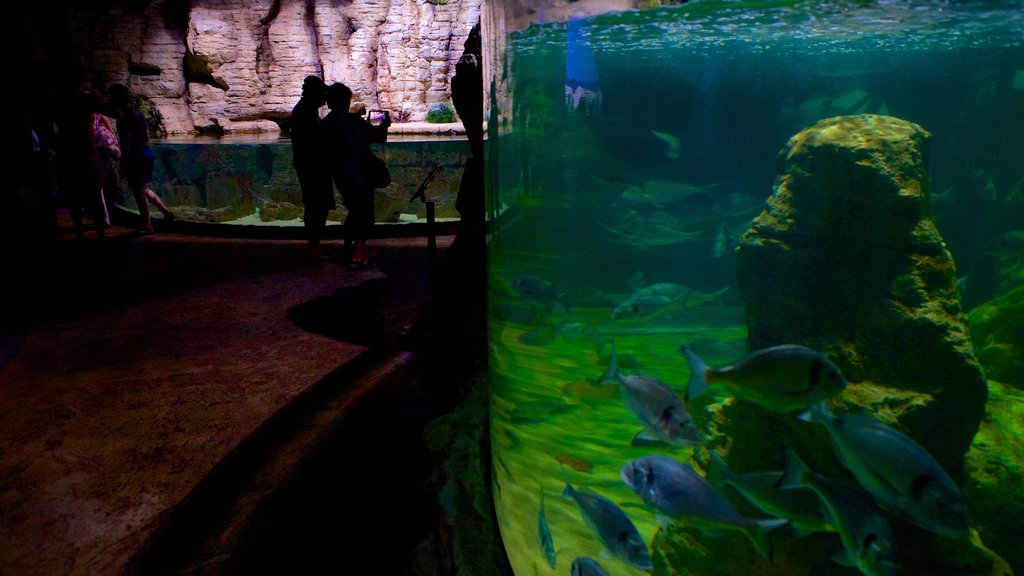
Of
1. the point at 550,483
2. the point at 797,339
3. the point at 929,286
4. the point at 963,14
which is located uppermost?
the point at 963,14

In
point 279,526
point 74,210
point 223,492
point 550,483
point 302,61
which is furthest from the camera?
point 302,61

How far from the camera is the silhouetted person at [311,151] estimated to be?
22.1 feet

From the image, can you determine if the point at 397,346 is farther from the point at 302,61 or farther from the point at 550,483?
the point at 302,61

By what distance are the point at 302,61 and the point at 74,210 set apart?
879 cm

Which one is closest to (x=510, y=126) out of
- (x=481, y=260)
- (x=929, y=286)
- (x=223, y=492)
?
(x=929, y=286)

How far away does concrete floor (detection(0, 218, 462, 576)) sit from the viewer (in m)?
2.76

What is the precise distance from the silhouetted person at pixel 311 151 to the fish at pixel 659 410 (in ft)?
20.0

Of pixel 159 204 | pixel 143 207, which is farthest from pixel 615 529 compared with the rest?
pixel 159 204

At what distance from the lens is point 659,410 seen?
1.56m

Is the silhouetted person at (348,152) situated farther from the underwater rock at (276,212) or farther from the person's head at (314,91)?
the underwater rock at (276,212)

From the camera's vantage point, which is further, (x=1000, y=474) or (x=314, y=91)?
(x=314, y=91)

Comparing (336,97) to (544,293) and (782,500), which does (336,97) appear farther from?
(782,500)

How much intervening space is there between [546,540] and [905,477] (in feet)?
3.46

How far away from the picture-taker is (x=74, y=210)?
8828 millimetres
